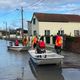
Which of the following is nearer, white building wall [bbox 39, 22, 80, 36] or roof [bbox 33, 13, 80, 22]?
white building wall [bbox 39, 22, 80, 36]

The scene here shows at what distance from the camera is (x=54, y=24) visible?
215 feet

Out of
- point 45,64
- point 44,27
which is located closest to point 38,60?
point 45,64

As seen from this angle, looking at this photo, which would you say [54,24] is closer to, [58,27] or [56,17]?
[58,27]

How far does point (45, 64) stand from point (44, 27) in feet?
154

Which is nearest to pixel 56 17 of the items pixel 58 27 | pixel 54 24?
pixel 58 27

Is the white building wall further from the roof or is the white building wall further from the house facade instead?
the roof

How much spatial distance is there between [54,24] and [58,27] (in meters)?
1.40

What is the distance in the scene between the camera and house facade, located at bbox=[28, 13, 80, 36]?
6506 cm

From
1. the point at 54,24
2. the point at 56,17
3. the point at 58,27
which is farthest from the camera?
the point at 56,17

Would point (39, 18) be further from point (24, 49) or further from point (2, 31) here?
point (2, 31)

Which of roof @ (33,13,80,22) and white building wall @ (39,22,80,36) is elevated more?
roof @ (33,13,80,22)

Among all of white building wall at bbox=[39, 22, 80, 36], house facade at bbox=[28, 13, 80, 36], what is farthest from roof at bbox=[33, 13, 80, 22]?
white building wall at bbox=[39, 22, 80, 36]

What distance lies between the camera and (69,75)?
47.6 ft

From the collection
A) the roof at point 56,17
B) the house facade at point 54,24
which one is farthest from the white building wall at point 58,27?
the roof at point 56,17
